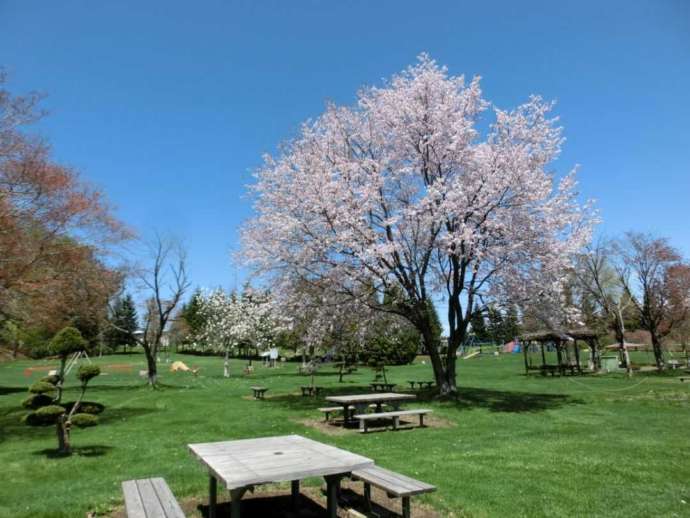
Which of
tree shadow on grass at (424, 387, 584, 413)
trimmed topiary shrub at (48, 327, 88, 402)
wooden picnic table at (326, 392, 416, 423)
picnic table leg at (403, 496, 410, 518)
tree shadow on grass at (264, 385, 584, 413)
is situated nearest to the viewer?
picnic table leg at (403, 496, 410, 518)

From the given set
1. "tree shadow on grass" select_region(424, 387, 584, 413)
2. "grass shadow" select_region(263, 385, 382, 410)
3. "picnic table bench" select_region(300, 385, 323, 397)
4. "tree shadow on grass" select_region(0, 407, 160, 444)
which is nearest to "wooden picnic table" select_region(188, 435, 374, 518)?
"tree shadow on grass" select_region(0, 407, 160, 444)

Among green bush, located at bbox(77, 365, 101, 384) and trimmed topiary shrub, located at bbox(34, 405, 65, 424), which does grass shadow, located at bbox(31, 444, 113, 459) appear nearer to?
trimmed topiary shrub, located at bbox(34, 405, 65, 424)

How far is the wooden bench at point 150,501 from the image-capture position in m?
4.87

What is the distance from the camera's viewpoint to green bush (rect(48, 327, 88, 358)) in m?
10.8

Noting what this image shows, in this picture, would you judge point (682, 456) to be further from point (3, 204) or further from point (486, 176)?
point (3, 204)

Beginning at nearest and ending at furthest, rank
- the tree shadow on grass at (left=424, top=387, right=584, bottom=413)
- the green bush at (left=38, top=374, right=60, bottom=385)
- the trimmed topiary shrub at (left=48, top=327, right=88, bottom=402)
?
1. the green bush at (left=38, top=374, right=60, bottom=385)
2. the trimmed topiary shrub at (left=48, top=327, right=88, bottom=402)
3. the tree shadow on grass at (left=424, top=387, right=584, bottom=413)

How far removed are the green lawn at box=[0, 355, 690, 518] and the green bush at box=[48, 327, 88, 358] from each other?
78.8 inches

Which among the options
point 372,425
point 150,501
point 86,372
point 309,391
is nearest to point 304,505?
point 150,501

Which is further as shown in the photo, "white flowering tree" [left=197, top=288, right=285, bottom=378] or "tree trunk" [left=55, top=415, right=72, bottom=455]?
"white flowering tree" [left=197, top=288, right=285, bottom=378]

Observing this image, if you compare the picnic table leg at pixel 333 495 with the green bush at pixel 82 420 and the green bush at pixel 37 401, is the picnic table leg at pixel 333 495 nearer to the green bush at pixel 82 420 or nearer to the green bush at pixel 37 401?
the green bush at pixel 82 420

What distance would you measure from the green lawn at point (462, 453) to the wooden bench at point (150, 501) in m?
0.77

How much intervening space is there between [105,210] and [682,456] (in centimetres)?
1854

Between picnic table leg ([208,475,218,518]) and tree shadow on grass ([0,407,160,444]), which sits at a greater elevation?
picnic table leg ([208,475,218,518])

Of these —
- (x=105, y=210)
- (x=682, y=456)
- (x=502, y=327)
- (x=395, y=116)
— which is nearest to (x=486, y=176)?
(x=395, y=116)
